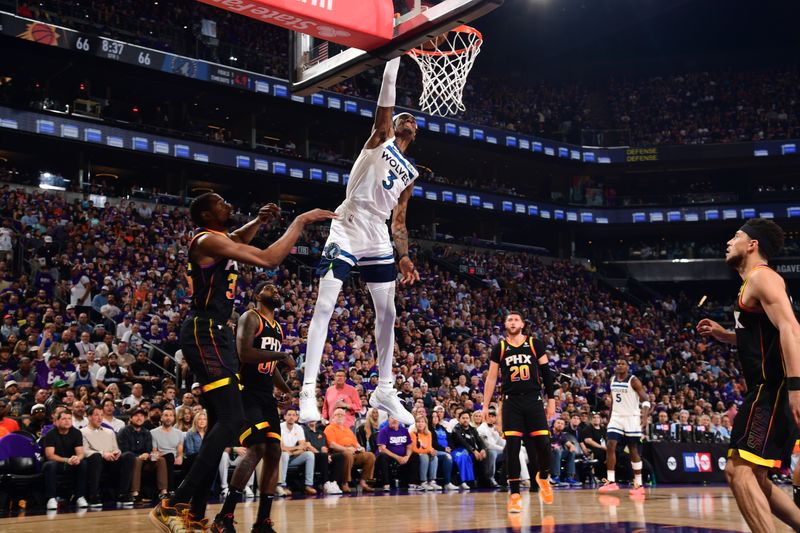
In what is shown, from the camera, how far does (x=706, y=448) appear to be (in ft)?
61.6

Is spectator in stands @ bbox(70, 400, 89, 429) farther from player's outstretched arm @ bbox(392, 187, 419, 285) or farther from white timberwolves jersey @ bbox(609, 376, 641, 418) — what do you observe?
white timberwolves jersey @ bbox(609, 376, 641, 418)

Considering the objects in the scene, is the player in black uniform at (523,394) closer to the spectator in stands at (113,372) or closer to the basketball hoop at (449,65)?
the basketball hoop at (449,65)

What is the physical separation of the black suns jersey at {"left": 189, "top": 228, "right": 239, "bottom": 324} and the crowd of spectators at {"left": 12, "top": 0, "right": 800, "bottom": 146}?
80.9ft

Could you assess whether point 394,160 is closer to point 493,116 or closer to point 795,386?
point 795,386

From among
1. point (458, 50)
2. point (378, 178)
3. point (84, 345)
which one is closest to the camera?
point (378, 178)

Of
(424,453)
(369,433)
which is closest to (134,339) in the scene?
(369,433)

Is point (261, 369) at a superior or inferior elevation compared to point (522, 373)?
superior

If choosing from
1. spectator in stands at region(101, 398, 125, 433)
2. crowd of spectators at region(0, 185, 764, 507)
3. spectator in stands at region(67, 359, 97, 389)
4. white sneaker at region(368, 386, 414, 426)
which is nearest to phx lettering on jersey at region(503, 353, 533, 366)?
crowd of spectators at region(0, 185, 764, 507)

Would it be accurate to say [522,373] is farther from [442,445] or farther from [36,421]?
[36,421]

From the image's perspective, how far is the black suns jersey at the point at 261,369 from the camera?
286 inches

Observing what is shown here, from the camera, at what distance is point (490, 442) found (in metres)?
16.1

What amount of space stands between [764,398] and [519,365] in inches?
206

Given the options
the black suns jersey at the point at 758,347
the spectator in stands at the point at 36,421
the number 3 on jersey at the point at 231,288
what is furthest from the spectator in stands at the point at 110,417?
the black suns jersey at the point at 758,347

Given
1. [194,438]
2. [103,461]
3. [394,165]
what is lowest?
[103,461]
